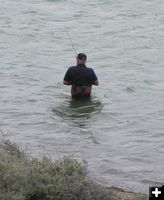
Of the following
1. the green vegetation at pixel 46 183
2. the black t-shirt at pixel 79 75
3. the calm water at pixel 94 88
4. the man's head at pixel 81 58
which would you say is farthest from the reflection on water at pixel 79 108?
the green vegetation at pixel 46 183

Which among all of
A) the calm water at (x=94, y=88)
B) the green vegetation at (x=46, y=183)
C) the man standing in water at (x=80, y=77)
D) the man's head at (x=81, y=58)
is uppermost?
the green vegetation at (x=46, y=183)

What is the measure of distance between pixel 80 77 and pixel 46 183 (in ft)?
25.7

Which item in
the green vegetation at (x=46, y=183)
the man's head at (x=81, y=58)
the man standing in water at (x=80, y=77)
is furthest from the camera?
the man standing in water at (x=80, y=77)

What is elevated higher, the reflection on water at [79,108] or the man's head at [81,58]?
the man's head at [81,58]

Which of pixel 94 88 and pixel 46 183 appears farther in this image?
pixel 94 88

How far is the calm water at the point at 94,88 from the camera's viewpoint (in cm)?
1286

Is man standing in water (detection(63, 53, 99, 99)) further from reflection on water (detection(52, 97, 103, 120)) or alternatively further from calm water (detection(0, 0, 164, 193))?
calm water (detection(0, 0, 164, 193))

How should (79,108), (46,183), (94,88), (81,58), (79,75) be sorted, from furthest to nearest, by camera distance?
1. (94,88)
2. (79,108)
3. (79,75)
4. (81,58)
5. (46,183)

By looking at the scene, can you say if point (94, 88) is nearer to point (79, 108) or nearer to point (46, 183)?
point (79, 108)

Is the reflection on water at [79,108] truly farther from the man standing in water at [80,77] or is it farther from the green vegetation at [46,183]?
the green vegetation at [46,183]

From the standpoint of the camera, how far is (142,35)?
84.3 ft

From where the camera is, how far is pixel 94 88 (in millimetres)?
18375

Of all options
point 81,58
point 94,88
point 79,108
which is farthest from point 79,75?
point 94,88

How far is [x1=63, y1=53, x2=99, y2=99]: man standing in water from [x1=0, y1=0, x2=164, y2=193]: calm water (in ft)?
1.60
